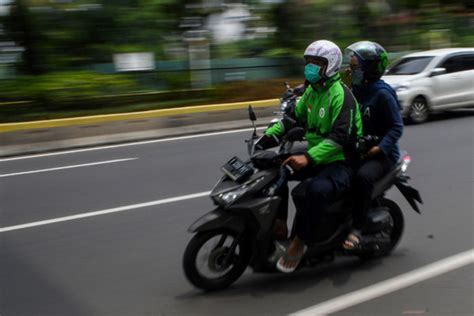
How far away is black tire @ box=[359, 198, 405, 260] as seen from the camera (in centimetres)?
511

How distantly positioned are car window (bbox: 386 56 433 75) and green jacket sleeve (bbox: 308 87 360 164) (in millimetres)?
9704

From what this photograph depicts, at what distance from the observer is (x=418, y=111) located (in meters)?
13.3

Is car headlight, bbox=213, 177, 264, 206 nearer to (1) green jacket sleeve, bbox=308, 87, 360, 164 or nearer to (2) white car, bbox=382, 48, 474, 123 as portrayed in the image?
(1) green jacket sleeve, bbox=308, 87, 360, 164

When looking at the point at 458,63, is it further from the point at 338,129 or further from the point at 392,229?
the point at 338,129

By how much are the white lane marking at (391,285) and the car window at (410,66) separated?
898 cm

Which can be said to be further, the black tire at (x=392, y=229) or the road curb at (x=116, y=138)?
the road curb at (x=116, y=138)

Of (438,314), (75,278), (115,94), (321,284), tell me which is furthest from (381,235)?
(115,94)

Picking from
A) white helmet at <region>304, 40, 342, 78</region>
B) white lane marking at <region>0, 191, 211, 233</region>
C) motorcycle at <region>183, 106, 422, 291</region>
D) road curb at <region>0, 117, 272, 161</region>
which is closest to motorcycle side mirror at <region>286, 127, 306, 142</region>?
motorcycle at <region>183, 106, 422, 291</region>

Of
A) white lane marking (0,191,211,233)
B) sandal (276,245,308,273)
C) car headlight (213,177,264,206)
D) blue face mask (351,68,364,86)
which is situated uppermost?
blue face mask (351,68,364,86)

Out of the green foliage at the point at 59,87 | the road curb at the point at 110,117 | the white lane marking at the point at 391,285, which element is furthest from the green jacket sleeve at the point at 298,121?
the green foliage at the point at 59,87

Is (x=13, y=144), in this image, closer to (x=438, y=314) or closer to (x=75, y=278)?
(x=75, y=278)

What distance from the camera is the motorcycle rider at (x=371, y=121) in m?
4.70

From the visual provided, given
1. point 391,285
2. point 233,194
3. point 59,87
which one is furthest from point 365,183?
point 59,87

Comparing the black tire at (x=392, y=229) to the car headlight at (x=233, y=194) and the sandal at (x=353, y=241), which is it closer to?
the sandal at (x=353, y=241)
